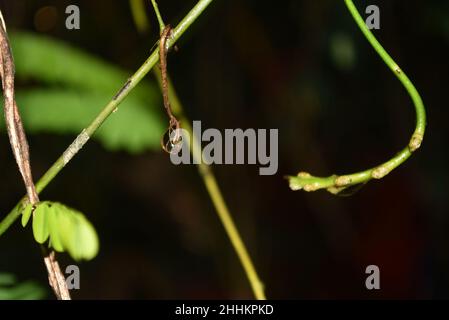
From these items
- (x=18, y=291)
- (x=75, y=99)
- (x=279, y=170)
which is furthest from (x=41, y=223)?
(x=279, y=170)

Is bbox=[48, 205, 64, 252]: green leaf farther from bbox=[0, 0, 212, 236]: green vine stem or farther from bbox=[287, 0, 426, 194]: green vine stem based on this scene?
bbox=[287, 0, 426, 194]: green vine stem

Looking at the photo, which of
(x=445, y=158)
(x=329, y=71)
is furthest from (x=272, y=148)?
(x=445, y=158)

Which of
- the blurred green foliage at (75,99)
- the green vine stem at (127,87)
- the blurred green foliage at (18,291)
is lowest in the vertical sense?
the blurred green foliage at (18,291)

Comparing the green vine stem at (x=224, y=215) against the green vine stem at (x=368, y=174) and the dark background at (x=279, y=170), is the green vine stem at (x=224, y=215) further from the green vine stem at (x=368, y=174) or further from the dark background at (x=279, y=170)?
the dark background at (x=279, y=170)

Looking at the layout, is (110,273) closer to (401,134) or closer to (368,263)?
(368,263)

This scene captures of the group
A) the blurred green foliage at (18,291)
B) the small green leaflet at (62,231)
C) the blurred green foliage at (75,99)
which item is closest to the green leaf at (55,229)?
the small green leaflet at (62,231)

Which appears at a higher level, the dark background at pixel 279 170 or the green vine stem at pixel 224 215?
the dark background at pixel 279 170
